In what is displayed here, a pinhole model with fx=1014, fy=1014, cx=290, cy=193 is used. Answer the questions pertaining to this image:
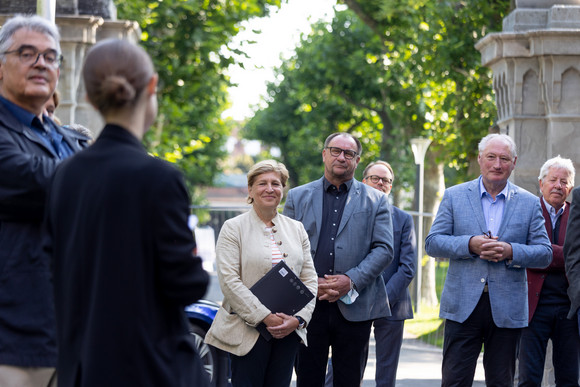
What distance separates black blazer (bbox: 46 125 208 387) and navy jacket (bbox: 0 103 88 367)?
523 millimetres

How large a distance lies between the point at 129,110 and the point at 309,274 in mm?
3725

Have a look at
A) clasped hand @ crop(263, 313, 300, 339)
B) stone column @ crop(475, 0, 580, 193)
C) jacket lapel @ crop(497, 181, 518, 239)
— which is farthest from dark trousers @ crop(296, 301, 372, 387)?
stone column @ crop(475, 0, 580, 193)

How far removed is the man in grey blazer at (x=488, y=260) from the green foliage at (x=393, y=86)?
833 cm

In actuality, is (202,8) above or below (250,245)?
above

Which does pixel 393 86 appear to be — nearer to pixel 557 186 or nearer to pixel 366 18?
pixel 366 18

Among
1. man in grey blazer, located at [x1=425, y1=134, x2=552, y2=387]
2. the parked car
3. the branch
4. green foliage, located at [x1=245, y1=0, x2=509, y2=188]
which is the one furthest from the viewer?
the branch

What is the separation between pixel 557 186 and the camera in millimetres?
8070

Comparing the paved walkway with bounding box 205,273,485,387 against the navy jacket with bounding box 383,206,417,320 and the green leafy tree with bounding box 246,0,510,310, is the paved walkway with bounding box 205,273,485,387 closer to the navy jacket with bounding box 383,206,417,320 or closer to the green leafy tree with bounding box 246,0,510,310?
the navy jacket with bounding box 383,206,417,320

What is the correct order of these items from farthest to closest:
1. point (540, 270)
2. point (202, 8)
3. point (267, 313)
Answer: point (202, 8) < point (540, 270) < point (267, 313)

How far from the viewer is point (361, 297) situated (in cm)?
732

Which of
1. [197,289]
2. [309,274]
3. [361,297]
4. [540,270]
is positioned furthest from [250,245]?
[197,289]

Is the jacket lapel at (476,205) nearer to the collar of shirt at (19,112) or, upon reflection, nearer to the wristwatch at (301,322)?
the wristwatch at (301,322)

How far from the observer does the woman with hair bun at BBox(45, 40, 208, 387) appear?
3.11m

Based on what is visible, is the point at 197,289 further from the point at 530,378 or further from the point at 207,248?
the point at 207,248
